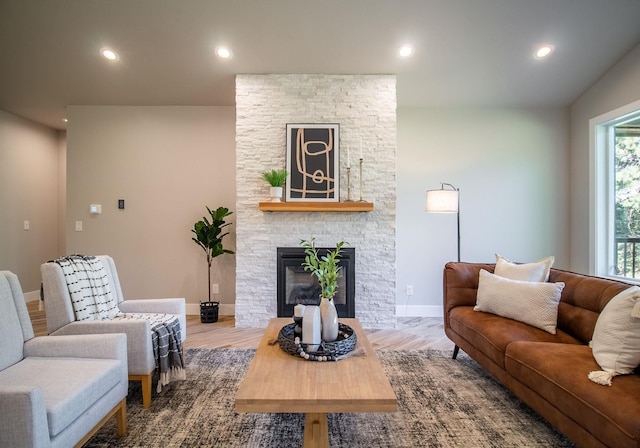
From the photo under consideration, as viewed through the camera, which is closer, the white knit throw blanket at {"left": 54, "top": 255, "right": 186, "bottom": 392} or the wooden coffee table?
the wooden coffee table

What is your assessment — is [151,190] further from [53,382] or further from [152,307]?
[53,382]

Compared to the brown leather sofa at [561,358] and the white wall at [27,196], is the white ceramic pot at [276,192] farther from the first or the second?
the white wall at [27,196]

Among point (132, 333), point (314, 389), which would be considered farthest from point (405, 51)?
point (132, 333)

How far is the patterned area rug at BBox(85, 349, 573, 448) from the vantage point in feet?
5.68

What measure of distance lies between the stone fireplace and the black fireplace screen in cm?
9

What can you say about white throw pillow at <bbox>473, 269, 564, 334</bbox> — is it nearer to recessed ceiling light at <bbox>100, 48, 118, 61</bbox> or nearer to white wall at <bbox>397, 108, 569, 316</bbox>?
white wall at <bbox>397, 108, 569, 316</bbox>

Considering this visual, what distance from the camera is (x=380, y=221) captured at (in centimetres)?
376

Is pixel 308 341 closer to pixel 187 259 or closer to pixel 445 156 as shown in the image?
pixel 187 259

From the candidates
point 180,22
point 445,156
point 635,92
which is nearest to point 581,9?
point 635,92

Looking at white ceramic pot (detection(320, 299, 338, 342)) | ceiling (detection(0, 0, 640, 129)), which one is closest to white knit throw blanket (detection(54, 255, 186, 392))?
white ceramic pot (detection(320, 299, 338, 342))

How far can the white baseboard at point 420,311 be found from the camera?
14.0 ft

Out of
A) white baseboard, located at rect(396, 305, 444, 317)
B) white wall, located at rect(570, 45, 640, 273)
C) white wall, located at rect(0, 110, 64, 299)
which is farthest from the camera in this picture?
white wall, located at rect(0, 110, 64, 299)

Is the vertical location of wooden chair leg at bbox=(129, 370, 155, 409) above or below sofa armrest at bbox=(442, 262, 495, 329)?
below

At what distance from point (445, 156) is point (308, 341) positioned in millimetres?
3393
